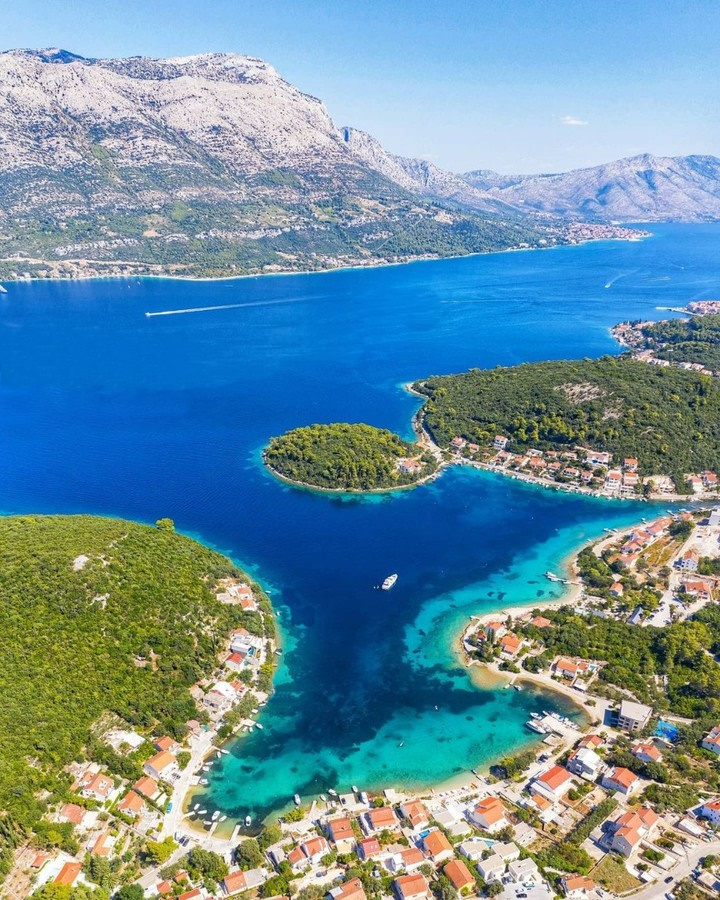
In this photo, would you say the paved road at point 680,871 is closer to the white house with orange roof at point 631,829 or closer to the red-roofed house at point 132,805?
the white house with orange roof at point 631,829

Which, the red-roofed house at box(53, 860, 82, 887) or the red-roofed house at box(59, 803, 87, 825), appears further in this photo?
the red-roofed house at box(59, 803, 87, 825)

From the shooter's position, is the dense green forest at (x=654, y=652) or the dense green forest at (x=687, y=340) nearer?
the dense green forest at (x=654, y=652)

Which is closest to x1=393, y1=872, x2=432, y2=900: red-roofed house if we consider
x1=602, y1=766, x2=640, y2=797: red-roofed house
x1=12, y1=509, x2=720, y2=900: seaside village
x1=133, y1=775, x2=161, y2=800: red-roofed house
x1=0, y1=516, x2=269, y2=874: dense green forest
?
x1=12, y1=509, x2=720, y2=900: seaside village

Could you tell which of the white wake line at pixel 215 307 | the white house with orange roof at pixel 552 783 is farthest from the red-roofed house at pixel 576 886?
the white wake line at pixel 215 307

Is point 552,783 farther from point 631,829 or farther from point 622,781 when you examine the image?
point 631,829

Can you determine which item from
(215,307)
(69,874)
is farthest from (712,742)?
(215,307)

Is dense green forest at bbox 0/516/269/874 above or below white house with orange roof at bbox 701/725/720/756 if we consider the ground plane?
above

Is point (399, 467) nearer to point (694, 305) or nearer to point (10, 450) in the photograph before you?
point (10, 450)

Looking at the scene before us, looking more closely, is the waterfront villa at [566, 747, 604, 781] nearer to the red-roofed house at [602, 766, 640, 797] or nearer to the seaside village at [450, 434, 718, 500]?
the red-roofed house at [602, 766, 640, 797]
